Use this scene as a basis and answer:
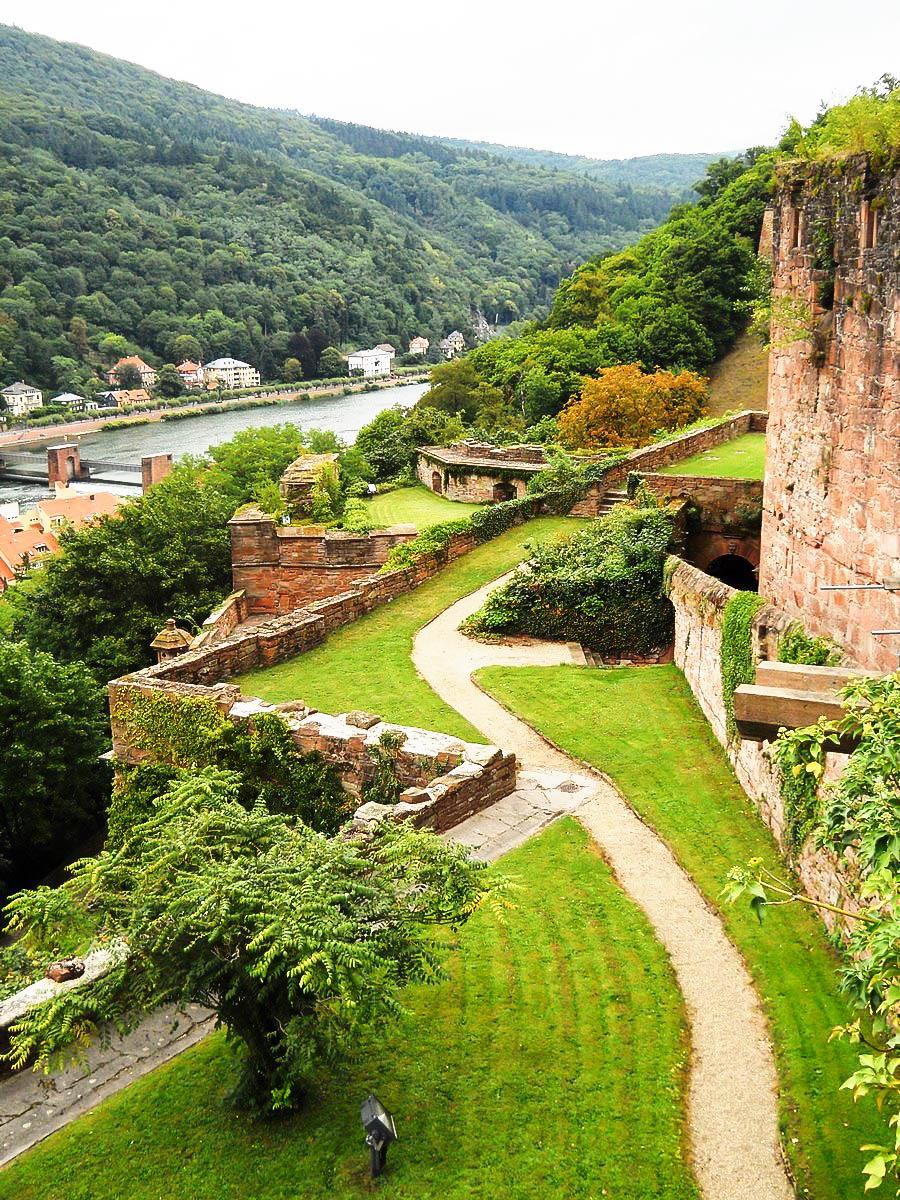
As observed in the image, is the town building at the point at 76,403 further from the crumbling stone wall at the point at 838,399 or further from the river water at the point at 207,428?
the crumbling stone wall at the point at 838,399

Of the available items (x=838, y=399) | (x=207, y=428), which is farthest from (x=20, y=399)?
(x=838, y=399)

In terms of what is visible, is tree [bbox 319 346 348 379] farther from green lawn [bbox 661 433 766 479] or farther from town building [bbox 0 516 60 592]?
green lawn [bbox 661 433 766 479]

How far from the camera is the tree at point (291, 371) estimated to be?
141m

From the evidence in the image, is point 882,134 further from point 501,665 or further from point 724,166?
point 724,166

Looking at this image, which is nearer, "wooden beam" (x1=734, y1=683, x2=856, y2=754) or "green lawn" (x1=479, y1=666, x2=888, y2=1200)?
"wooden beam" (x1=734, y1=683, x2=856, y2=754)

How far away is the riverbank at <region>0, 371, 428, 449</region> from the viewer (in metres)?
113

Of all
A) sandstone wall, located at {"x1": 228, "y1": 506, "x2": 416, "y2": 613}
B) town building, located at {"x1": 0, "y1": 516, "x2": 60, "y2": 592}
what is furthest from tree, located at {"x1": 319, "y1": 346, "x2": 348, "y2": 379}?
sandstone wall, located at {"x1": 228, "y1": 506, "x2": 416, "y2": 613}

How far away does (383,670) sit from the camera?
16781 millimetres

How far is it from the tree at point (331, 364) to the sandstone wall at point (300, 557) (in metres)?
123

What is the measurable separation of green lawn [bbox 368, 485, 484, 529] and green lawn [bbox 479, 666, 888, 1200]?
10612 millimetres

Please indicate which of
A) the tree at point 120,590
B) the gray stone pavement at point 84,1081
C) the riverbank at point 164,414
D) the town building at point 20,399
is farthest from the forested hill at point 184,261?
the gray stone pavement at point 84,1081

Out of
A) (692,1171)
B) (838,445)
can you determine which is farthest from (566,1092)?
(838,445)

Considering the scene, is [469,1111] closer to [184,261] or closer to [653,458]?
[653,458]

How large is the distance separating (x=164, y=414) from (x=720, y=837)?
118m
